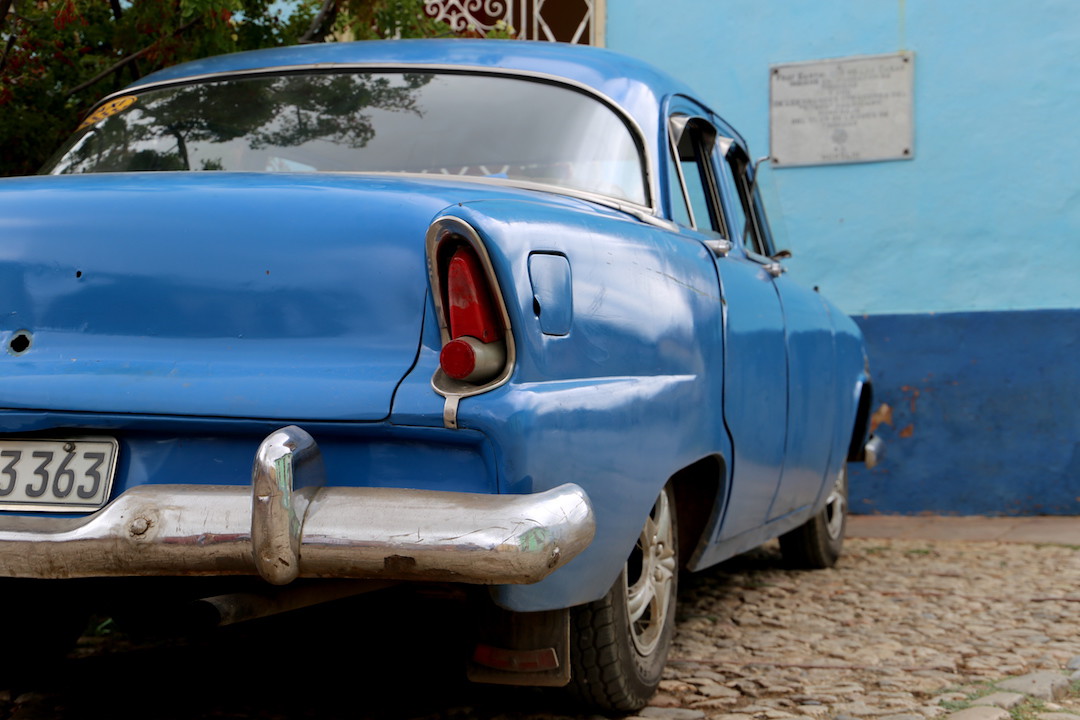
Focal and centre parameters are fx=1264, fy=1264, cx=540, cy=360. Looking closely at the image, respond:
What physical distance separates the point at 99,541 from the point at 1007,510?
634 centimetres

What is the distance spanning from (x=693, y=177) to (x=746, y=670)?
152 cm

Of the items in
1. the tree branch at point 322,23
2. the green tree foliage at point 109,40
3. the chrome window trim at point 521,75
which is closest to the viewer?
the chrome window trim at point 521,75

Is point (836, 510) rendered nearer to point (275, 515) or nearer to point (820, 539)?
point (820, 539)

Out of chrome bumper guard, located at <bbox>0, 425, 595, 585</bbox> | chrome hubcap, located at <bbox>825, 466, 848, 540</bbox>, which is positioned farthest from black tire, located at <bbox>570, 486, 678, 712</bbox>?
chrome hubcap, located at <bbox>825, 466, 848, 540</bbox>

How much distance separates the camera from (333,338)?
244 cm

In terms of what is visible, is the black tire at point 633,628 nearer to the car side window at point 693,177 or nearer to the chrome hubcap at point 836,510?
the car side window at point 693,177

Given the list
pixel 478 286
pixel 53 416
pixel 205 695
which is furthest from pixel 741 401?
pixel 53 416

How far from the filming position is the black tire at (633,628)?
9.75 feet

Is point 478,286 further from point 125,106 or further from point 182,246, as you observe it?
point 125,106

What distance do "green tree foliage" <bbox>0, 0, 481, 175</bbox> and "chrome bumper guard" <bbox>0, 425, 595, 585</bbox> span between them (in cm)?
273

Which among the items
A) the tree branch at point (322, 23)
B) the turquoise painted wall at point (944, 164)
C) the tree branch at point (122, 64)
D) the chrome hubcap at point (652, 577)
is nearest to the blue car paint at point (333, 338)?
the chrome hubcap at point (652, 577)

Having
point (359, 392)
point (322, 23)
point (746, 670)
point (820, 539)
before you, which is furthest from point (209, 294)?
point (820, 539)

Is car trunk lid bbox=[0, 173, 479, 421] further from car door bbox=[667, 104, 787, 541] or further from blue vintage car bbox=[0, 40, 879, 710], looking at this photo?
car door bbox=[667, 104, 787, 541]

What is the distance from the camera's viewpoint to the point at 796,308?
4.41 meters
